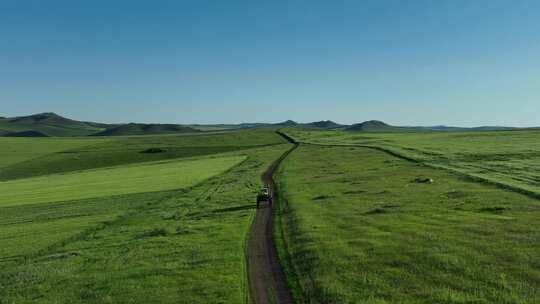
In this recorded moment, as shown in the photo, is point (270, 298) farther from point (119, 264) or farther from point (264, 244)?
point (119, 264)

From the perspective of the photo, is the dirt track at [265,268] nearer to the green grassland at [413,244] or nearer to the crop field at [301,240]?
the crop field at [301,240]

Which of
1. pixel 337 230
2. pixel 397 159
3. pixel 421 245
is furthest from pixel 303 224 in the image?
pixel 397 159

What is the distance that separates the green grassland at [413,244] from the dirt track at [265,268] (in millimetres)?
755

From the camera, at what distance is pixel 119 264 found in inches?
1267

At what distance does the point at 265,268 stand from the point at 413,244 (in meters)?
10.1

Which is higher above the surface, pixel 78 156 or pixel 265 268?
pixel 265 268

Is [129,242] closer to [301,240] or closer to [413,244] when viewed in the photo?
[301,240]

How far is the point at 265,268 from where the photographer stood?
28688 mm

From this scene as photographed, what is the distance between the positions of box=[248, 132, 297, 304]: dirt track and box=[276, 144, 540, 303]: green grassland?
75 cm

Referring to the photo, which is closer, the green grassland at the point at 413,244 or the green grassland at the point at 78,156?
the green grassland at the point at 413,244

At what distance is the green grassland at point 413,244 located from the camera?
22.9m

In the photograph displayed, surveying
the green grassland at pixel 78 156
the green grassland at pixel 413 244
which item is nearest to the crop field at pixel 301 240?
the green grassland at pixel 413 244

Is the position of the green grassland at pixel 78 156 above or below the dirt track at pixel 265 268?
below

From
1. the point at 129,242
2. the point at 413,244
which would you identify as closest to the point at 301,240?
the point at 413,244
